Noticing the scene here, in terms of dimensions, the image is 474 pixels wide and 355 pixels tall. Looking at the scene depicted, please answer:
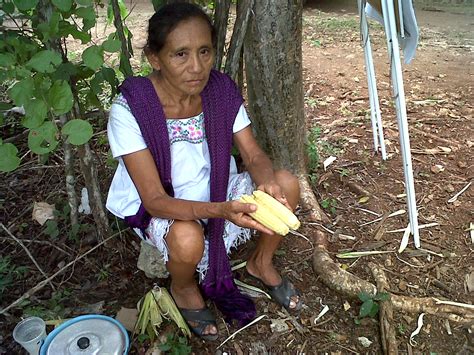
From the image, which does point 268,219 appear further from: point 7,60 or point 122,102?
point 7,60

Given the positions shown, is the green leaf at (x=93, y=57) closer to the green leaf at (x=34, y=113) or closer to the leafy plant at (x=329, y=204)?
the green leaf at (x=34, y=113)

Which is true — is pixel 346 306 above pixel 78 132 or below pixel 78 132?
below

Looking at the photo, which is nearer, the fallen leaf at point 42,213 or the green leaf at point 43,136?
the green leaf at point 43,136

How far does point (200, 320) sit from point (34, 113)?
4.00ft

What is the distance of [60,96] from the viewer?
1.72m

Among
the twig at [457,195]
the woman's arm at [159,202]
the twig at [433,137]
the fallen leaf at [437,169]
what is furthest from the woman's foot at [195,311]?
the twig at [433,137]

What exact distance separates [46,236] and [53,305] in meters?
0.58

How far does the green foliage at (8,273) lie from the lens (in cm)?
242

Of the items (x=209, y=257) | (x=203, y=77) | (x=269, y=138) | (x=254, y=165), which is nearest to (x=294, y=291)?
(x=209, y=257)

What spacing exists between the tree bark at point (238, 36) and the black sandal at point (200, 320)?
1354mm

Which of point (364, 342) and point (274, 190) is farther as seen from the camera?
point (364, 342)

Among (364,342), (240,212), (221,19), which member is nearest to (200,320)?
(240,212)

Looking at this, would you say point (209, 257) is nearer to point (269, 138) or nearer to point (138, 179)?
point (138, 179)

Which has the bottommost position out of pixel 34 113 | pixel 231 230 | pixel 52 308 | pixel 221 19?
pixel 52 308
